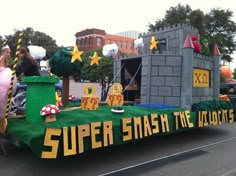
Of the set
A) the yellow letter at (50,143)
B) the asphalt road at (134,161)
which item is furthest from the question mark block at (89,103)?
the yellow letter at (50,143)

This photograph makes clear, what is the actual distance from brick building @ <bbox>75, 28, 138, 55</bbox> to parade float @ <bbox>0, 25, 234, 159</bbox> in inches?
2377

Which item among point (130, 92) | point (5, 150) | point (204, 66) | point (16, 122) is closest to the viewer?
point (16, 122)

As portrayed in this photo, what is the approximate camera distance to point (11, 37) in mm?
37531

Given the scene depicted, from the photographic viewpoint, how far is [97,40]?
71.4 metres

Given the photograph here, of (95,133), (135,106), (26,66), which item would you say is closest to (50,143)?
(95,133)

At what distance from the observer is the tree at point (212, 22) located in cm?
3105

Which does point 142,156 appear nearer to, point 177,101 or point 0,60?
point 177,101

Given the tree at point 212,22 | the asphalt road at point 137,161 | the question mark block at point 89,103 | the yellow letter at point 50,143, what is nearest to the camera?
the yellow letter at point 50,143

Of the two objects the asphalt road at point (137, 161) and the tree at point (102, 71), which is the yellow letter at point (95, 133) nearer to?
the asphalt road at point (137, 161)

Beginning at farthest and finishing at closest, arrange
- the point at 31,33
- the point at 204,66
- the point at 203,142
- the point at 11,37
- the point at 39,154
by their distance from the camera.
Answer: the point at 31,33, the point at 11,37, the point at 204,66, the point at 203,142, the point at 39,154

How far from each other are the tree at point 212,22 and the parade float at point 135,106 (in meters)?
22.6

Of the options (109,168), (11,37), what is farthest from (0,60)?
(11,37)

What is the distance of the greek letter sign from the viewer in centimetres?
802

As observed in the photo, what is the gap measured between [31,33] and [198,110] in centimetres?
3946
